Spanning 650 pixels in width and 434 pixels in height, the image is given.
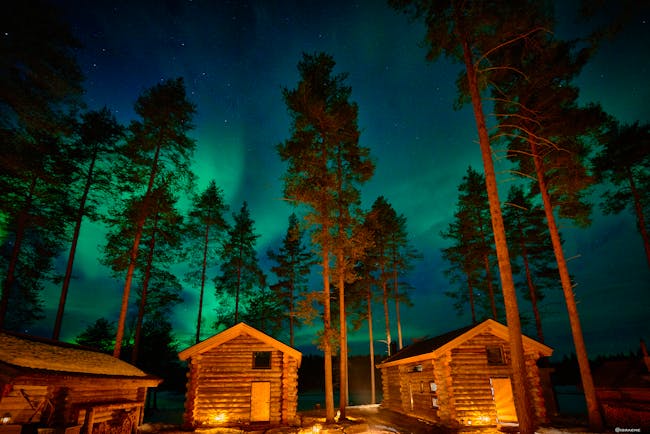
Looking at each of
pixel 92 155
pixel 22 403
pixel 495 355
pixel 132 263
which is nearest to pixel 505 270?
pixel 495 355

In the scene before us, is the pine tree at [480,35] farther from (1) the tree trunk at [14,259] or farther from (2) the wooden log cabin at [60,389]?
(1) the tree trunk at [14,259]

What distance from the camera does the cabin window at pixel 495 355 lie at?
1631cm

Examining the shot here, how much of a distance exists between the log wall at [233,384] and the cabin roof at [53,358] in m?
3.23

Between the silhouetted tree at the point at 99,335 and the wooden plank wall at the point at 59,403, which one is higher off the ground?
the silhouetted tree at the point at 99,335

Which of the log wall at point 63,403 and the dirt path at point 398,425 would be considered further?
the dirt path at point 398,425

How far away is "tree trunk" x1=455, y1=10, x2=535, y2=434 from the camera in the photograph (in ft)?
25.9

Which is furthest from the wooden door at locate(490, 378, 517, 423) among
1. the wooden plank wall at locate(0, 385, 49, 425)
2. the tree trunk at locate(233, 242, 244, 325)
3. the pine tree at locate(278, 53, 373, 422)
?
the wooden plank wall at locate(0, 385, 49, 425)

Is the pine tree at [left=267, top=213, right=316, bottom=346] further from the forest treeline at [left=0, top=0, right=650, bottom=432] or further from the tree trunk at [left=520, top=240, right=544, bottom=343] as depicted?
the tree trunk at [left=520, top=240, right=544, bottom=343]

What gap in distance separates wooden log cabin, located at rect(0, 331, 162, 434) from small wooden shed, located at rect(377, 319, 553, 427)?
554 inches

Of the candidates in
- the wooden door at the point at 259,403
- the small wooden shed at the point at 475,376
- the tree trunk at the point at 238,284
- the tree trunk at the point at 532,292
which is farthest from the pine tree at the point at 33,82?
the tree trunk at the point at 532,292

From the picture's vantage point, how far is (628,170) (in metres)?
19.1

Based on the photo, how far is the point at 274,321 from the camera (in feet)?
98.4

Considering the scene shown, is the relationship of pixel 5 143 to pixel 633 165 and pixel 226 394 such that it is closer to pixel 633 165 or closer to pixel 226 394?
pixel 226 394

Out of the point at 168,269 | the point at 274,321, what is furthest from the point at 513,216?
the point at 168,269
